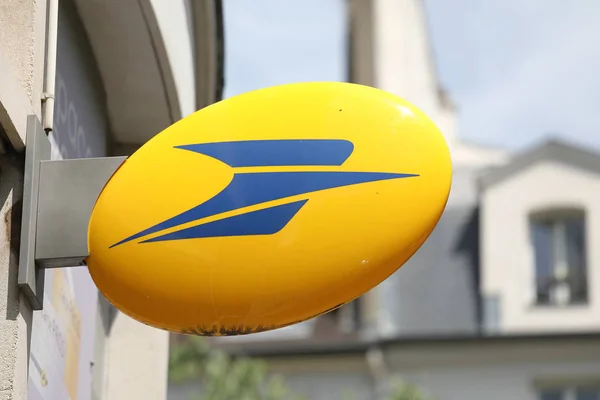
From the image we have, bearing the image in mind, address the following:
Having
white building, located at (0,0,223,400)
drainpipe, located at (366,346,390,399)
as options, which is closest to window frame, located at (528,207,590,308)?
drainpipe, located at (366,346,390,399)

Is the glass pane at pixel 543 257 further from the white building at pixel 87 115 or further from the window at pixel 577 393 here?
the white building at pixel 87 115

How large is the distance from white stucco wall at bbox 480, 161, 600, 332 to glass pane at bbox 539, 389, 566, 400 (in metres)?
0.99

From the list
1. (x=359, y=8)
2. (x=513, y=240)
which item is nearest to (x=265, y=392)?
(x=513, y=240)

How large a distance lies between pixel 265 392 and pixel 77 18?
1300cm

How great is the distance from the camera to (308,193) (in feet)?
12.5

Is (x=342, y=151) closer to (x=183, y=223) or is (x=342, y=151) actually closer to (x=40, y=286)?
(x=183, y=223)

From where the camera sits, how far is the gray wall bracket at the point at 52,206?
389 cm

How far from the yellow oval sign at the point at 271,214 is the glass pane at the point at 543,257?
60.9ft

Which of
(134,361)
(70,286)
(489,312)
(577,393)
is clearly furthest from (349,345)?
(70,286)

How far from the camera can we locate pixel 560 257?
73.0 feet

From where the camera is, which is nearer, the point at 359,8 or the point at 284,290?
the point at 284,290

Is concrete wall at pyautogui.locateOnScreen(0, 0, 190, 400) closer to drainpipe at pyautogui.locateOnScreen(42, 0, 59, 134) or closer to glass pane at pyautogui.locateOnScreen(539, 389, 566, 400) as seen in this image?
drainpipe at pyautogui.locateOnScreen(42, 0, 59, 134)

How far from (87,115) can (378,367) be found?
16.5 m

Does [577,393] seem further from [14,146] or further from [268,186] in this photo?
[14,146]
